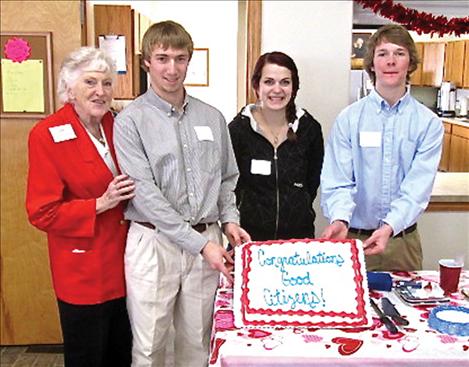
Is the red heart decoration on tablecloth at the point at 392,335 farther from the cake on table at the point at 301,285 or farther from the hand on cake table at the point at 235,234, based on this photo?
the hand on cake table at the point at 235,234

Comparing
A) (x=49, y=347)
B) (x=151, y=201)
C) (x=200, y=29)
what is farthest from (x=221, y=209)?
(x=200, y=29)

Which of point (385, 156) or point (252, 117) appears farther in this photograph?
point (252, 117)

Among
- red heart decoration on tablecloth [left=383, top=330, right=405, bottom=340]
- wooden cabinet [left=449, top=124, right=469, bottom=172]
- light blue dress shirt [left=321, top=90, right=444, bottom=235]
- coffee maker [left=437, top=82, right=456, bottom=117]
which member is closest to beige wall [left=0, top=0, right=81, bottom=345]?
light blue dress shirt [left=321, top=90, right=444, bottom=235]

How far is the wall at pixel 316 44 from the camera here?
9.15 feet

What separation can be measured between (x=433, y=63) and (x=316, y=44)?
3.05 feet

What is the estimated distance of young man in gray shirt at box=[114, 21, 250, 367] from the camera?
6.10 feet

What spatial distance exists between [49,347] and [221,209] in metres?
1.55

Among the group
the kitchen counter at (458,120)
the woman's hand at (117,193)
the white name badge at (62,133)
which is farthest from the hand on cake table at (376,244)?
the kitchen counter at (458,120)

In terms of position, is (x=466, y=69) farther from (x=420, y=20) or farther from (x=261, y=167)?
(x=261, y=167)

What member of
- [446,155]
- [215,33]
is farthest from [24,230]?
[215,33]

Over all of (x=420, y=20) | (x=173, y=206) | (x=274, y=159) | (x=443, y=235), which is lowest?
(x=443, y=235)

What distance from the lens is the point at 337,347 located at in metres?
1.36

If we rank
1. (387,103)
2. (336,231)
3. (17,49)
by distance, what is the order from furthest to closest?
(17,49) < (387,103) < (336,231)

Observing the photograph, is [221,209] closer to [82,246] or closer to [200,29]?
[82,246]
